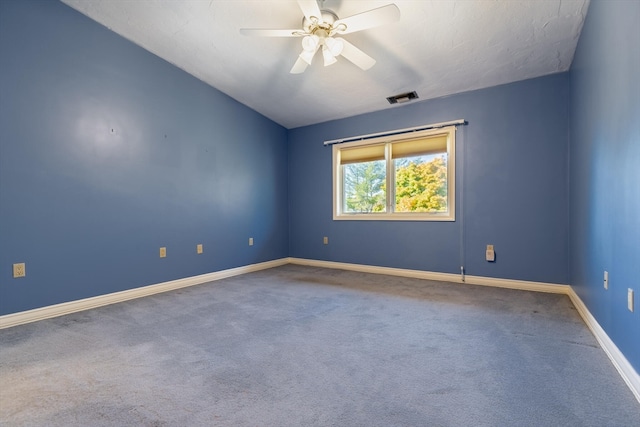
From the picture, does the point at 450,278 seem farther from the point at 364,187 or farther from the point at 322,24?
the point at 322,24

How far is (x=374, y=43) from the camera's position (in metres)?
2.83

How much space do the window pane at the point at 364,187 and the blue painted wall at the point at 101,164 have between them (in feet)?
5.34

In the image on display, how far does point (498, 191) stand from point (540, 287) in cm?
112

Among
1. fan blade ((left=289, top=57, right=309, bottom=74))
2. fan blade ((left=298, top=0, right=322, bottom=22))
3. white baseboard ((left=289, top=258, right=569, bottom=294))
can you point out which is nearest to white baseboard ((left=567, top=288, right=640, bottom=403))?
white baseboard ((left=289, top=258, right=569, bottom=294))

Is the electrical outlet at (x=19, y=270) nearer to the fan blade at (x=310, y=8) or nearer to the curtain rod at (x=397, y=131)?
the fan blade at (x=310, y=8)

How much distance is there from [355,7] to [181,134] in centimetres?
243

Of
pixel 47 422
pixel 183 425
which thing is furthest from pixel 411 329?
pixel 47 422

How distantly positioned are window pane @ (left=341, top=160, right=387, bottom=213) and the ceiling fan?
6.27 feet

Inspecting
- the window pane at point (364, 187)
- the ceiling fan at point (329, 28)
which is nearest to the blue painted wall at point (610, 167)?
the ceiling fan at point (329, 28)

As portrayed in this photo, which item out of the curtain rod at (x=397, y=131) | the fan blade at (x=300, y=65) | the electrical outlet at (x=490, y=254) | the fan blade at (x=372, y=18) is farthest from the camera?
the curtain rod at (x=397, y=131)

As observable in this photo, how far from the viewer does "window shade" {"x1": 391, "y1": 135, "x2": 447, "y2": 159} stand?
3.82 m

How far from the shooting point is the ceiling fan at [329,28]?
2030mm

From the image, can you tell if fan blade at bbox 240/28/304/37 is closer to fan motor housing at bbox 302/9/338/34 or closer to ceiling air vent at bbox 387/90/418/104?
fan motor housing at bbox 302/9/338/34

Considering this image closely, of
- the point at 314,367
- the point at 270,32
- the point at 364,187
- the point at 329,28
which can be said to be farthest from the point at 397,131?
the point at 314,367
